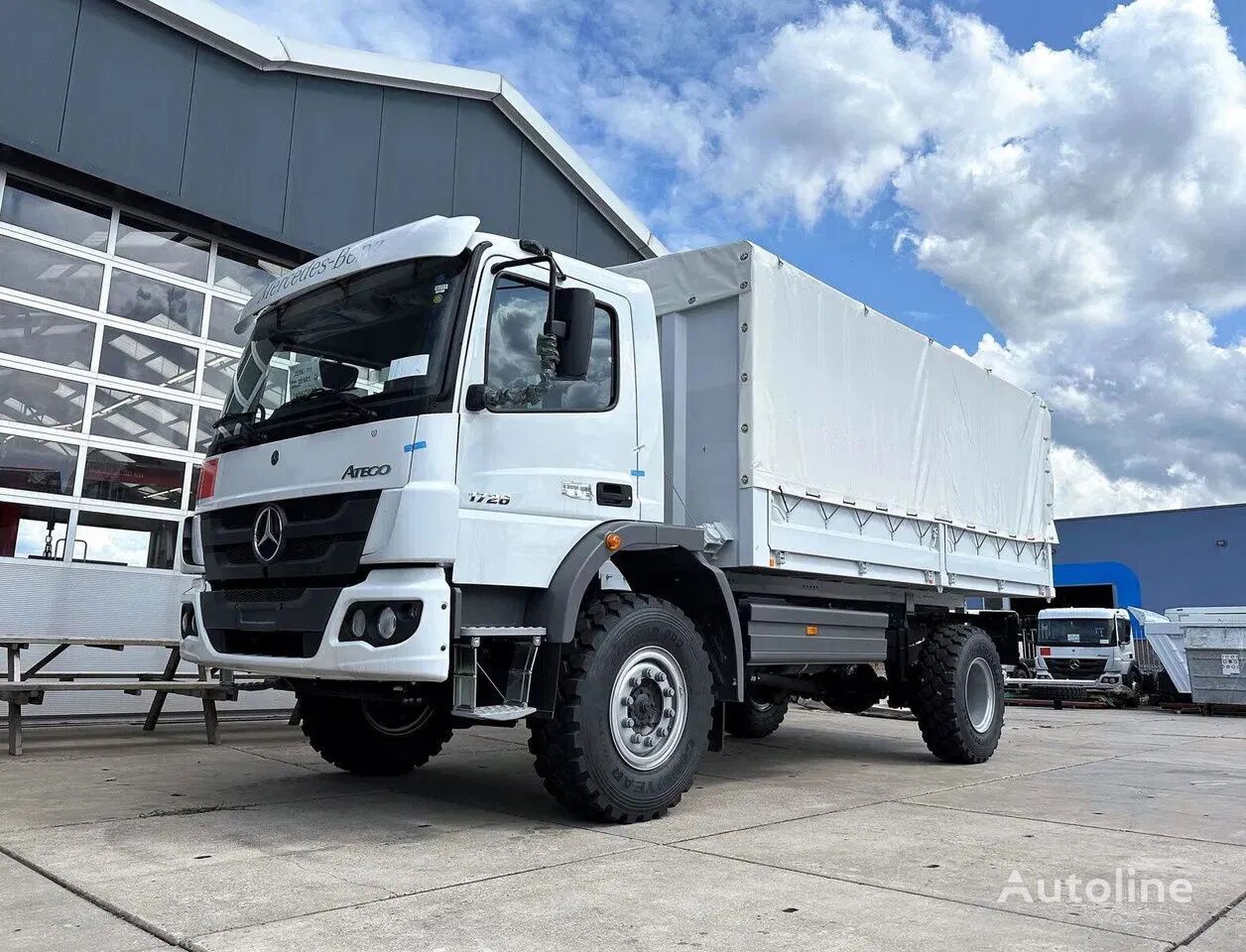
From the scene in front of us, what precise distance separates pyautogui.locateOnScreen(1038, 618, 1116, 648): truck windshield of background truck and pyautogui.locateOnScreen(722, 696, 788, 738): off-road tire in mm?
14690

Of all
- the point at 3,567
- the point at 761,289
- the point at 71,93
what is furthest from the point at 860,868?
the point at 71,93

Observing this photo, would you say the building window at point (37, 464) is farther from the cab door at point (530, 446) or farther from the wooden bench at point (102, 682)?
the cab door at point (530, 446)

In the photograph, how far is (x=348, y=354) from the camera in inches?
199

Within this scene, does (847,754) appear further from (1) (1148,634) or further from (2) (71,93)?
(1) (1148,634)

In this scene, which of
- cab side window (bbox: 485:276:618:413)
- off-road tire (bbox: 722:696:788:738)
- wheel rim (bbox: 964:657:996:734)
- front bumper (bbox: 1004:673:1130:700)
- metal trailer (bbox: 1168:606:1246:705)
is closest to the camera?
cab side window (bbox: 485:276:618:413)

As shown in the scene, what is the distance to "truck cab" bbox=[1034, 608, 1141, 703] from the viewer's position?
20828 millimetres

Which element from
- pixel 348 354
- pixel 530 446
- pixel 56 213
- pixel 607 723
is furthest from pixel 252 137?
pixel 607 723

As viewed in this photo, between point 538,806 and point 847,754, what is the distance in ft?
12.8

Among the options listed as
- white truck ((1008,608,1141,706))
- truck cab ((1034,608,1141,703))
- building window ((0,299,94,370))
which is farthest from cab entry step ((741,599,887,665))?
truck cab ((1034,608,1141,703))

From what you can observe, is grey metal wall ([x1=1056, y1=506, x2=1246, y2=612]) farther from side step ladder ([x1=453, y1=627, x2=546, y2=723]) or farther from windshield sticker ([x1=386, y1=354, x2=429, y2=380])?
windshield sticker ([x1=386, y1=354, x2=429, y2=380])

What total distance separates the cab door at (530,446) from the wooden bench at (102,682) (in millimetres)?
2253

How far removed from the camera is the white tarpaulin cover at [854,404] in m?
5.97

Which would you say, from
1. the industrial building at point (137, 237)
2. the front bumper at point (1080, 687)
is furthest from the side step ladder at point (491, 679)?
the front bumper at point (1080, 687)

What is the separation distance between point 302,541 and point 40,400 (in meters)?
5.12
